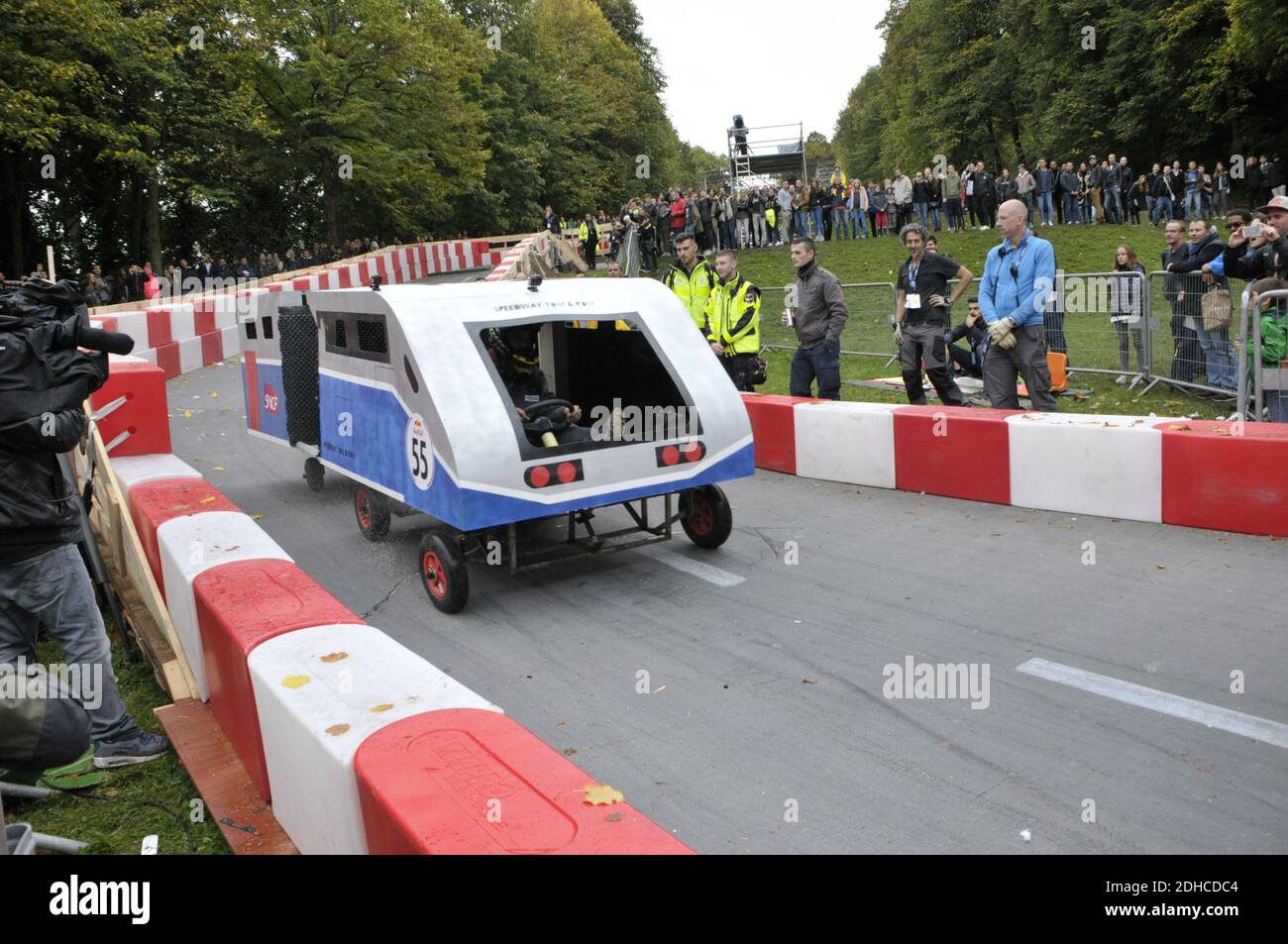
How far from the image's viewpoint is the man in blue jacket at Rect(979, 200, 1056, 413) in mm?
9000

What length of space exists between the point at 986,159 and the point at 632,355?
52418mm

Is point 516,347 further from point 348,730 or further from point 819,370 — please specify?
point 348,730

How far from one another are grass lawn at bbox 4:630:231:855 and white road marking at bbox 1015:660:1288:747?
3725mm

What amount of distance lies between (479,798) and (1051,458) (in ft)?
21.6

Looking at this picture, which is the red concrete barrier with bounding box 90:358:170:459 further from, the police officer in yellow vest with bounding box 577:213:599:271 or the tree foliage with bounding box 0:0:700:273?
the police officer in yellow vest with bounding box 577:213:599:271

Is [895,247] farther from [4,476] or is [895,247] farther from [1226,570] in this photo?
[4,476]

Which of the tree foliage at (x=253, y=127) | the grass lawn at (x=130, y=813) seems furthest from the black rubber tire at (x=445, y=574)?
the tree foliage at (x=253, y=127)

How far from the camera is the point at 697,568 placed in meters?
7.74

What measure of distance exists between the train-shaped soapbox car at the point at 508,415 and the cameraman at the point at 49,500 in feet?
7.49

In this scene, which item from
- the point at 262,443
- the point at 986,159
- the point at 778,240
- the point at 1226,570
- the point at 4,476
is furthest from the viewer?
the point at 986,159

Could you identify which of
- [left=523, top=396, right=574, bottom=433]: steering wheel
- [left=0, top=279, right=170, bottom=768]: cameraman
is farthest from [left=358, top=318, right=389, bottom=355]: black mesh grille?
[left=0, top=279, right=170, bottom=768]: cameraman

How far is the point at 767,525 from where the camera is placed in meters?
8.80

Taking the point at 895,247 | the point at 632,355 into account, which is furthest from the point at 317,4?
the point at 632,355

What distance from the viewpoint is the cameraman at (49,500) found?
14.7ft
